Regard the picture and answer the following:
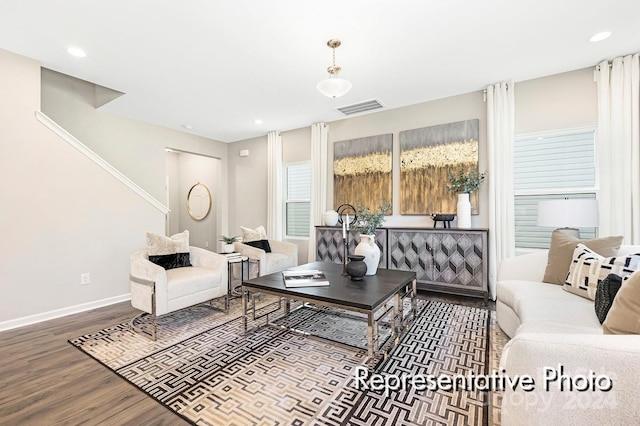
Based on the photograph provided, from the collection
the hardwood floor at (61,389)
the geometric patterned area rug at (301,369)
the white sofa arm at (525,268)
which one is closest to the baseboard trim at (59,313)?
the hardwood floor at (61,389)

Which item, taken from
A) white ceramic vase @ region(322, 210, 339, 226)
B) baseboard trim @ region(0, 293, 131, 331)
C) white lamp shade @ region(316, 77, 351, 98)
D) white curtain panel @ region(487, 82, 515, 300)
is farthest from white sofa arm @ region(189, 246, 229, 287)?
white curtain panel @ region(487, 82, 515, 300)

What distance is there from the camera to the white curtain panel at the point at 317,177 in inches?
203

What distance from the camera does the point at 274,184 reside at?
5754 mm

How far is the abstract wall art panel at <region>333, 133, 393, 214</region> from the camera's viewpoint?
4590 millimetres

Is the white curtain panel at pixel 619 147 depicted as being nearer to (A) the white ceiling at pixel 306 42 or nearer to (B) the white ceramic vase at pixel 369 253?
(A) the white ceiling at pixel 306 42

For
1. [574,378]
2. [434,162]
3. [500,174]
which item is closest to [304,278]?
[574,378]

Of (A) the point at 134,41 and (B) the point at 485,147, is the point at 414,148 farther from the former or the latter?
(A) the point at 134,41

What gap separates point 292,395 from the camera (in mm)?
1750

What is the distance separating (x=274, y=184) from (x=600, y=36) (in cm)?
478

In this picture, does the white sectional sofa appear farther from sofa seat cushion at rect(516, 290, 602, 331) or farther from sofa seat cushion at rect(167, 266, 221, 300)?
sofa seat cushion at rect(167, 266, 221, 300)

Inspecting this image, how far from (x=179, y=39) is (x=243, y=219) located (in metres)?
4.13

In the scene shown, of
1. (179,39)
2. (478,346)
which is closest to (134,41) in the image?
(179,39)

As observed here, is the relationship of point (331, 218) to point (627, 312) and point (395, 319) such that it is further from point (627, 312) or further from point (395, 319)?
point (627, 312)

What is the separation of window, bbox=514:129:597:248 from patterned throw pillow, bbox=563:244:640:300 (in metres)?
1.53
